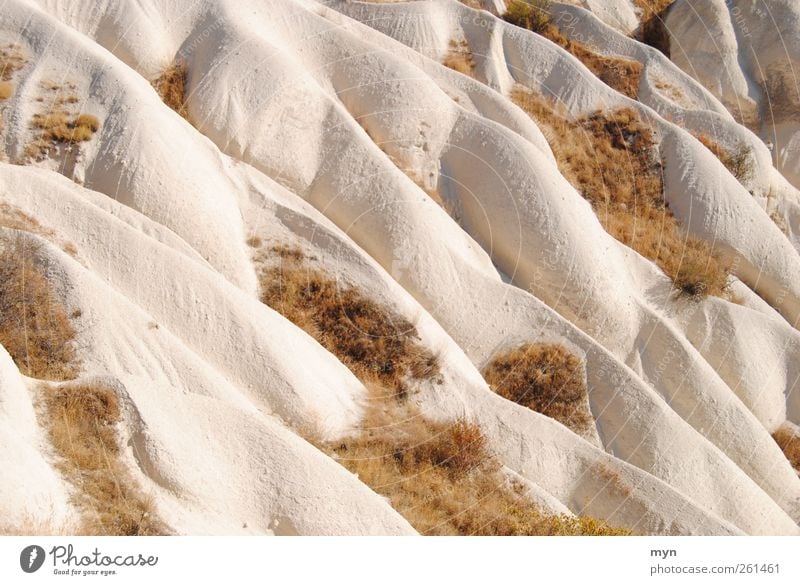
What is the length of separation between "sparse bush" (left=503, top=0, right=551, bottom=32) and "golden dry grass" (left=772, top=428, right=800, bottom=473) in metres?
13.5

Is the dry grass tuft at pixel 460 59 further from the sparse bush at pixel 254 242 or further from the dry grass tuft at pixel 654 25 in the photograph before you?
the sparse bush at pixel 254 242

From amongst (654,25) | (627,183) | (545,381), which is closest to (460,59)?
(627,183)

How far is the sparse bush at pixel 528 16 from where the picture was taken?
90.9ft

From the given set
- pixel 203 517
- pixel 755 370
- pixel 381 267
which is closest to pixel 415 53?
pixel 381 267

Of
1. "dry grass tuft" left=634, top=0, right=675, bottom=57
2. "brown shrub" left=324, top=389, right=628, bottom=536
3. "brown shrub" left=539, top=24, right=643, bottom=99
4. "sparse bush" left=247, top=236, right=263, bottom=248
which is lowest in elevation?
"brown shrub" left=324, top=389, right=628, bottom=536

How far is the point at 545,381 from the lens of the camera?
18.4 m

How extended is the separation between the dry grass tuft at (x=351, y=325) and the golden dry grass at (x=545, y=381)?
1833 millimetres

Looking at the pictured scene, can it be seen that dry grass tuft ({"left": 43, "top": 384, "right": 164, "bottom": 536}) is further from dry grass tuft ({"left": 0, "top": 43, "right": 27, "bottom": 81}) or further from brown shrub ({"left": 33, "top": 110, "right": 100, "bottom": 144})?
dry grass tuft ({"left": 0, "top": 43, "right": 27, "bottom": 81})

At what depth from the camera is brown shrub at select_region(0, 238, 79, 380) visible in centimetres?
1380

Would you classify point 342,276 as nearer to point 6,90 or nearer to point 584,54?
point 6,90

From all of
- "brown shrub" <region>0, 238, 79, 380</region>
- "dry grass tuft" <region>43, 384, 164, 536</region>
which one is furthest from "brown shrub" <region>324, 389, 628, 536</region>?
"brown shrub" <region>0, 238, 79, 380</region>

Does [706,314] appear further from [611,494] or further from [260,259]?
[260,259]

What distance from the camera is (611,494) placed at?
1684cm

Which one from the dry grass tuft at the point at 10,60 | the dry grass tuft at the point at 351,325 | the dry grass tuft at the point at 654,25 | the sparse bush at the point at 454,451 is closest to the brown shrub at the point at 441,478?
the sparse bush at the point at 454,451
